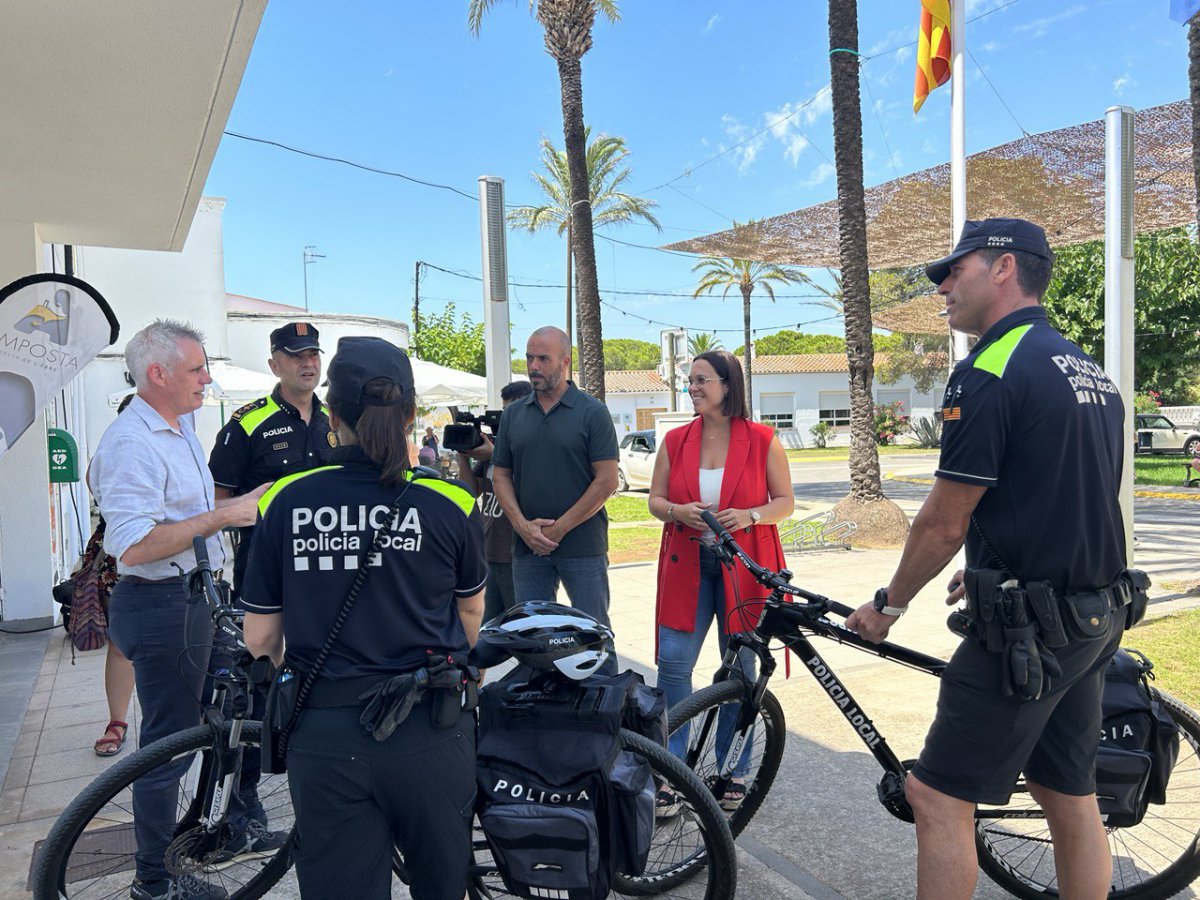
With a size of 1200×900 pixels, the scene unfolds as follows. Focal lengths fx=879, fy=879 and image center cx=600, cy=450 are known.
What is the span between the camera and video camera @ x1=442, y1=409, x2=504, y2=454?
4.64 metres

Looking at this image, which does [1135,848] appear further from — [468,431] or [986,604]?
[468,431]

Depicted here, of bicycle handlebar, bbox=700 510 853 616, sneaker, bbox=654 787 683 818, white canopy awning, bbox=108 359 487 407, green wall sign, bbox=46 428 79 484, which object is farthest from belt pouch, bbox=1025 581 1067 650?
white canopy awning, bbox=108 359 487 407

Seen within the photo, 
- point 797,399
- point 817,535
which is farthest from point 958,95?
point 797,399

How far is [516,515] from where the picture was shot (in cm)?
441

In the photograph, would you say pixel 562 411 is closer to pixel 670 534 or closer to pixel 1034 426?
pixel 670 534

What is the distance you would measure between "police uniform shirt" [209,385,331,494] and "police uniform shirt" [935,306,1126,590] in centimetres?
267

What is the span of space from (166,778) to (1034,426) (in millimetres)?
2752

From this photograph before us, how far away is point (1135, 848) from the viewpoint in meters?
3.19

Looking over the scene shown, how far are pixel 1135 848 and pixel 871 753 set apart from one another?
3.48 ft

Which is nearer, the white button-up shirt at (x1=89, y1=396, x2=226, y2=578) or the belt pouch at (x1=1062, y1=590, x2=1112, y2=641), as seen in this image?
the belt pouch at (x1=1062, y1=590, x2=1112, y2=641)

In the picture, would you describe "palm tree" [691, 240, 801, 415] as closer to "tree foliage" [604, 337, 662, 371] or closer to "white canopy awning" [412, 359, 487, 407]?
"white canopy awning" [412, 359, 487, 407]

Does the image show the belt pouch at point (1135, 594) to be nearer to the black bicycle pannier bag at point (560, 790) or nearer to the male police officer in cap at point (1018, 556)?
the male police officer in cap at point (1018, 556)

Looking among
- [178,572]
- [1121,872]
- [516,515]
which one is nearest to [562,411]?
[516,515]

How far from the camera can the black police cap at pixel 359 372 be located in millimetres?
2039
